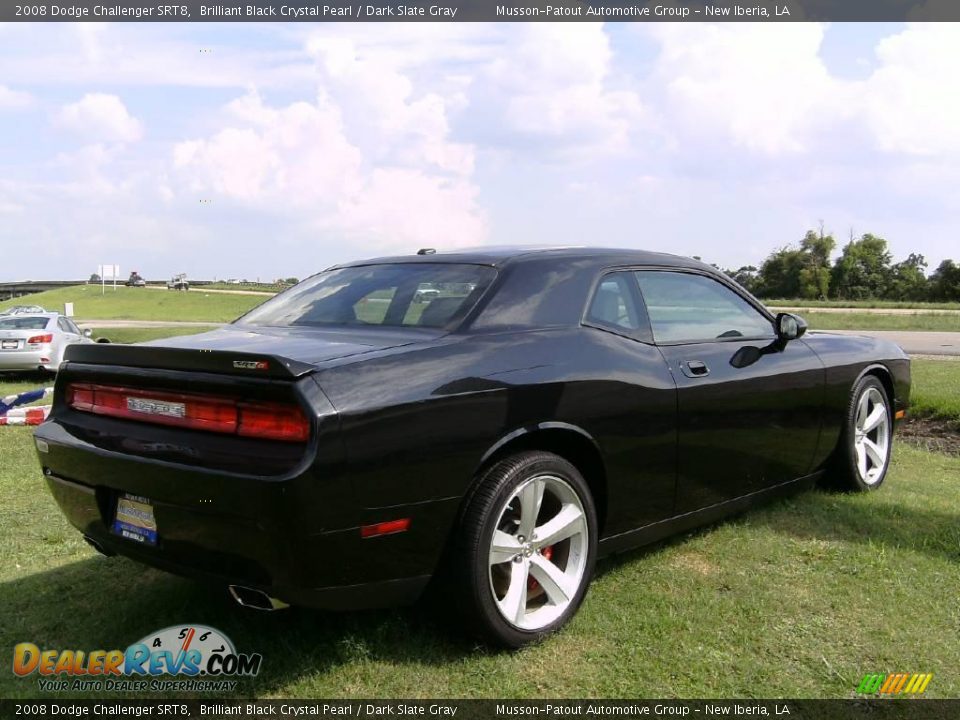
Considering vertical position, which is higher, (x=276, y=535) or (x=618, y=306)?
(x=618, y=306)

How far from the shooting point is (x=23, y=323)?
14.0m

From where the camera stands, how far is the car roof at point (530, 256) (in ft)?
11.8

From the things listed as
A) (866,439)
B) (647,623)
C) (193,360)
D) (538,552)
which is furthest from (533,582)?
(866,439)

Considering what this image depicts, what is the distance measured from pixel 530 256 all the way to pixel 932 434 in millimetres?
5379

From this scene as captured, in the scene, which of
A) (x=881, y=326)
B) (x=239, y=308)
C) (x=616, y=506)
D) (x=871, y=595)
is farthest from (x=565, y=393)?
(x=239, y=308)

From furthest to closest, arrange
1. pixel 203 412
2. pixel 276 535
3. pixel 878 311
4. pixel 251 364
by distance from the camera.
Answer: pixel 878 311 < pixel 203 412 < pixel 251 364 < pixel 276 535

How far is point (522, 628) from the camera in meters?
3.01

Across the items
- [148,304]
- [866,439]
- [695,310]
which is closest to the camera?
[695,310]

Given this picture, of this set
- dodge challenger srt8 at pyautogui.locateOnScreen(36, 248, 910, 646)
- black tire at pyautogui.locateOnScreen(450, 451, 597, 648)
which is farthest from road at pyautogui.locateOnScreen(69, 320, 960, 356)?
black tire at pyautogui.locateOnScreen(450, 451, 597, 648)

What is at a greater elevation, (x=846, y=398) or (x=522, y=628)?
(x=846, y=398)

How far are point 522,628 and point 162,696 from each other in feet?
4.11

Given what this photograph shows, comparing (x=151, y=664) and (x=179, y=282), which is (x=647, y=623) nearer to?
(x=151, y=664)

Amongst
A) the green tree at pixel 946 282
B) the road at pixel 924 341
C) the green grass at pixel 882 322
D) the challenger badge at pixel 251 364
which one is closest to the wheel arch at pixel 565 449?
the challenger badge at pixel 251 364

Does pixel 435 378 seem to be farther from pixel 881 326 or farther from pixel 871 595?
pixel 881 326
